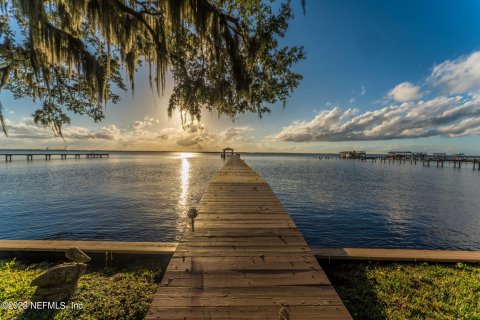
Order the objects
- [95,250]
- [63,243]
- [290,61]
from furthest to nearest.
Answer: [290,61] < [63,243] < [95,250]

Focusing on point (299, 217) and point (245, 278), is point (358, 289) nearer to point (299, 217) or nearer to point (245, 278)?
point (245, 278)

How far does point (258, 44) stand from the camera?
725cm

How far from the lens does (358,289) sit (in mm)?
4609

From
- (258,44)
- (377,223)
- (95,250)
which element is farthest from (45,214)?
(377,223)

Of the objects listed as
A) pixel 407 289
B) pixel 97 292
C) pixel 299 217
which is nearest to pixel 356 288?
pixel 407 289

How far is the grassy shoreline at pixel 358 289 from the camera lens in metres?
3.86

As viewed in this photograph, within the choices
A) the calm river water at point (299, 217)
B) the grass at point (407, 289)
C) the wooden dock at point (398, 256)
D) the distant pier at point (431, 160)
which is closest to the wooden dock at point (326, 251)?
the wooden dock at point (398, 256)

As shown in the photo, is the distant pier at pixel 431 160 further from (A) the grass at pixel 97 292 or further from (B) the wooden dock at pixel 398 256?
(A) the grass at pixel 97 292

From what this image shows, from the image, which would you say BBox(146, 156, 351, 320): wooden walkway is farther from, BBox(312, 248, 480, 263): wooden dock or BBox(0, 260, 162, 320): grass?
BBox(312, 248, 480, 263): wooden dock

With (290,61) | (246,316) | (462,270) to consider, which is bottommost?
(462,270)

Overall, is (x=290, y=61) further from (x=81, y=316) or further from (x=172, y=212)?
(x=172, y=212)

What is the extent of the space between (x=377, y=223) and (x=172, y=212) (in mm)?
12782

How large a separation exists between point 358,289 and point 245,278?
3187 millimetres

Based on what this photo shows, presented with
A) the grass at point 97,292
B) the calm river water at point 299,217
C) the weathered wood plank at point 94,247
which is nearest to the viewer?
the grass at point 97,292
